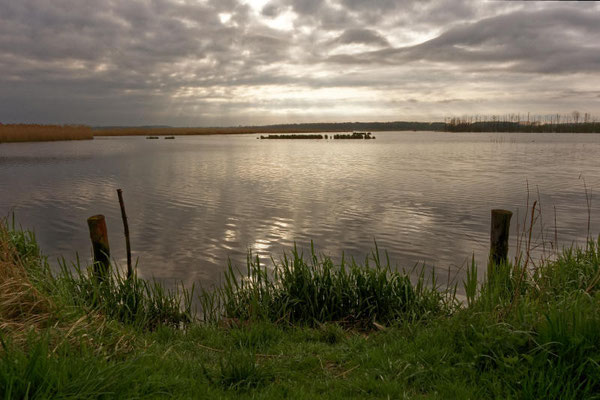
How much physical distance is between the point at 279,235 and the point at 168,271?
5.16m

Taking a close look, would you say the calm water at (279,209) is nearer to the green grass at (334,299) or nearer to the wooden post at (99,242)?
the wooden post at (99,242)

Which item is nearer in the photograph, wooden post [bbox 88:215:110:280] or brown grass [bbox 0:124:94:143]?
wooden post [bbox 88:215:110:280]

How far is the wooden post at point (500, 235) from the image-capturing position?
8665 mm

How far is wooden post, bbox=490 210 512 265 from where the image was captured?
8665 mm

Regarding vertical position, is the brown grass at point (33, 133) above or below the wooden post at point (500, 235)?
above

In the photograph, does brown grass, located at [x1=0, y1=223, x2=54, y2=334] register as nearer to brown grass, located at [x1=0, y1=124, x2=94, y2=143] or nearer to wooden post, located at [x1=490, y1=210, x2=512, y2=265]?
wooden post, located at [x1=490, y1=210, x2=512, y2=265]

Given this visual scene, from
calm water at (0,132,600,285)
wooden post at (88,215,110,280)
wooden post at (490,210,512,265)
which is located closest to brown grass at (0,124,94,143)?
calm water at (0,132,600,285)

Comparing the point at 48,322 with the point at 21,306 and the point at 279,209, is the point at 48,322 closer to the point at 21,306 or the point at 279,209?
the point at 21,306

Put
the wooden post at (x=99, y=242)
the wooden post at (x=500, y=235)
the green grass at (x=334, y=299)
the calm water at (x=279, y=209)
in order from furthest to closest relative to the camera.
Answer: the calm water at (x=279, y=209)
the wooden post at (x=99, y=242)
the wooden post at (x=500, y=235)
the green grass at (x=334, y=299)

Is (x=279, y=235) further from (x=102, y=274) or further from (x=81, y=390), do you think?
(x=81, y=390)

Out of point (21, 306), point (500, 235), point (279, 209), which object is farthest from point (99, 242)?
point (279, 209)

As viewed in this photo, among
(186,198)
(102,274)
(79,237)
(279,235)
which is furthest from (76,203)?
(102,274)

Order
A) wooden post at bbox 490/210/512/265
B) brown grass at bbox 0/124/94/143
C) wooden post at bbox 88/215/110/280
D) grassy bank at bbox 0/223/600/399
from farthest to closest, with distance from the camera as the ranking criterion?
brown grass at bbox 0/124/94/143 < wooden post at bbox 88/215/110/280 < wooden post at bbox 490/210/512/265 < grassy bank at bbox 0/223/600/399

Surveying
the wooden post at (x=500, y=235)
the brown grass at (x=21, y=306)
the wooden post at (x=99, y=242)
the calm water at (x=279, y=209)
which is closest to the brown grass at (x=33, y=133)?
the calm water at (x=279, y=209)
